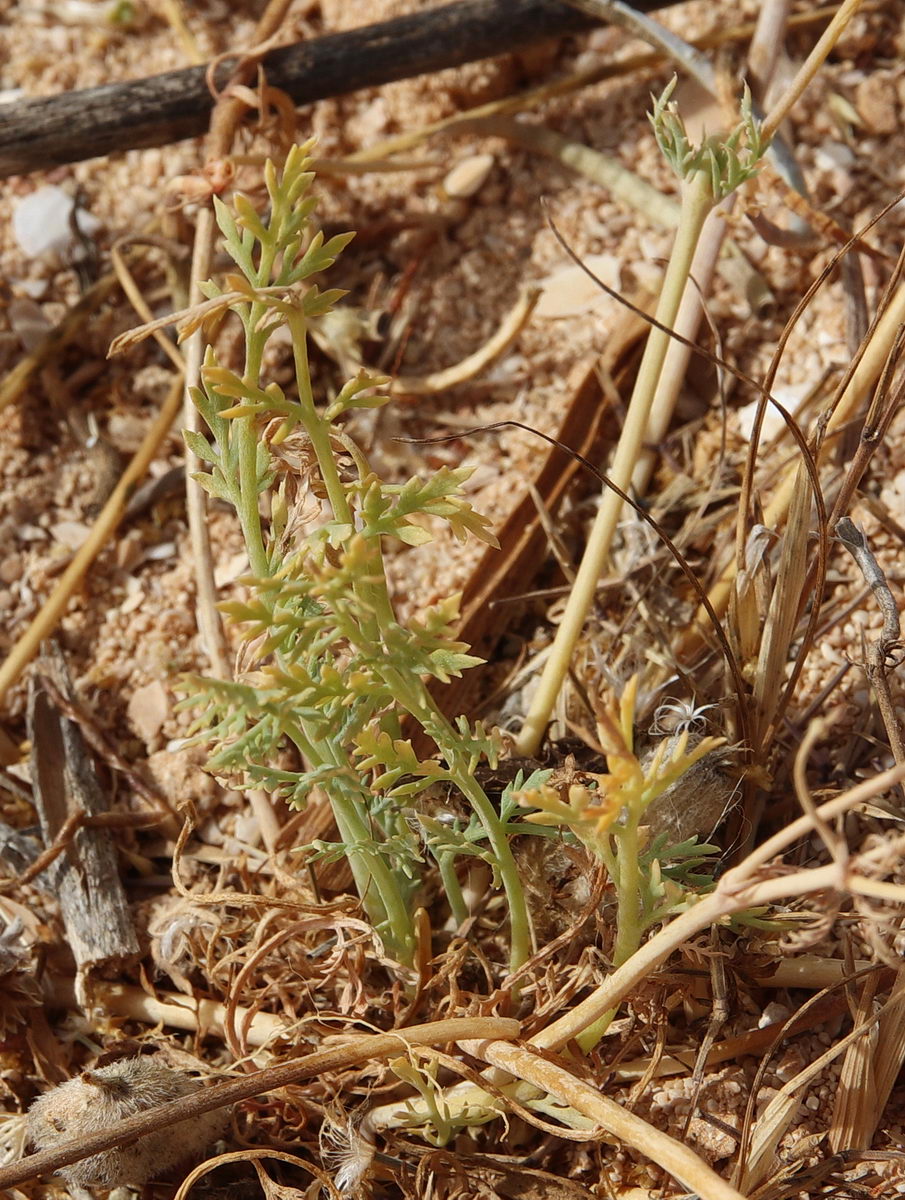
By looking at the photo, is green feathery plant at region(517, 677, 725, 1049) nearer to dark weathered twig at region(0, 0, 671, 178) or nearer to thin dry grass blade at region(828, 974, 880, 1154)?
thin dry grass blade at region(828, 974, 880, 1154)

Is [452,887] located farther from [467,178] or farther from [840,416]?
[467,178]

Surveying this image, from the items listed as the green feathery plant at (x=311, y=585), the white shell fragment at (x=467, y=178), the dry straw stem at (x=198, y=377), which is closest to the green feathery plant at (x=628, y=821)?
the green feathery plant at (x=311, y=585)

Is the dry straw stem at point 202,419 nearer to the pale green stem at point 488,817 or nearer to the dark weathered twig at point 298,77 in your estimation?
the dark weathered twig at point 298,77

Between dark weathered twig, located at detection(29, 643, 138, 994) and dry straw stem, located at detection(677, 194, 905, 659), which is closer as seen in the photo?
dry straw stem, located at detection(677, 194, 905, 659)

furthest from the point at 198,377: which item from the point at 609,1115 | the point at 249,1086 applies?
the point at 609,1115

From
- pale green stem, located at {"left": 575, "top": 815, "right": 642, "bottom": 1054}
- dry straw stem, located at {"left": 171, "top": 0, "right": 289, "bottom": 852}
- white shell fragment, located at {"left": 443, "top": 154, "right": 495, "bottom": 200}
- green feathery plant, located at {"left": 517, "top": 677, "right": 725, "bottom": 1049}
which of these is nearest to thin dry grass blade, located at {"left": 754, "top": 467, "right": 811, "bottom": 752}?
green feathery plant, located at {"left": 517, "top": 677, "right": 725, "bottom": 1049}

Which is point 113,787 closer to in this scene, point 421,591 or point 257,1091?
point 421,591
